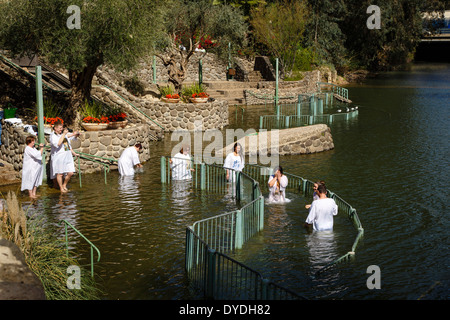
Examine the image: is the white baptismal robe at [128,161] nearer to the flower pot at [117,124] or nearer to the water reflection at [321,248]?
the flower pot at [117,124]

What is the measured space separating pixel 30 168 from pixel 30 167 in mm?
27

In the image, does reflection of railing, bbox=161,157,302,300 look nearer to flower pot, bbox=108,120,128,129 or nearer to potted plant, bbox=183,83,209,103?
flower pot, bbox=108,120,128,129

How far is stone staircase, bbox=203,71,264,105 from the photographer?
126 ft

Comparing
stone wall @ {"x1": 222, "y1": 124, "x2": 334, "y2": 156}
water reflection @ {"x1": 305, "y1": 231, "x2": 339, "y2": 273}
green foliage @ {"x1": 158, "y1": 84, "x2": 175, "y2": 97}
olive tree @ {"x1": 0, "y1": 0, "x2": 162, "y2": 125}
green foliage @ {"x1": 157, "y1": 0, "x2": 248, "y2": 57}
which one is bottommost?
water reflection @ {"x1": 305, "y1": 231, "x2": 339, "y2": 273}

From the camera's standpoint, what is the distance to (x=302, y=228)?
12.9 m

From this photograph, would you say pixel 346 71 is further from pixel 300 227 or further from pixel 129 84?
pixel 300 227

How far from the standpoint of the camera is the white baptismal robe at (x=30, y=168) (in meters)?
14.9

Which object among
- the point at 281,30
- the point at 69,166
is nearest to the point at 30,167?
the point at 69,166

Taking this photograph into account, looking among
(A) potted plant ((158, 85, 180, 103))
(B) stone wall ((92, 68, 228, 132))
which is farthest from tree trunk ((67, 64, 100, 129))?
(A) potted plant ((158, 85, 180, 103))

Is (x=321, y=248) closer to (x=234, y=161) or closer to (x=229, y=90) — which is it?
(x=234, y=161)

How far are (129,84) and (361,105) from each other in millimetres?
18938

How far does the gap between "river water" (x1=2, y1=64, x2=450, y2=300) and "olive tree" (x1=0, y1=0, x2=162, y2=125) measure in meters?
4.13

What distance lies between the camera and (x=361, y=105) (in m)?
39.9

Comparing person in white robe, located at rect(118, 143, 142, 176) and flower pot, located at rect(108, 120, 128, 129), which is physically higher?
flower pot, located at rect(108, 120, 128, 129)
